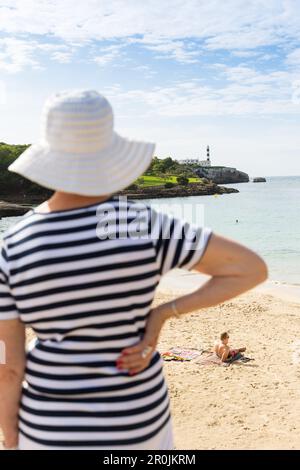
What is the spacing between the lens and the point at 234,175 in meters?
180

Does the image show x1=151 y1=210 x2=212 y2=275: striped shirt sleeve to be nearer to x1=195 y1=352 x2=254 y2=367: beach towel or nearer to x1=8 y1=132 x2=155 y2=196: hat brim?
x1=8 y1=132 x2=155 y2=196: hat brim

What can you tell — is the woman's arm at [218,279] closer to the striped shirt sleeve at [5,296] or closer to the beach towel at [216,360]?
the striped shirt sleeve at [5,296]

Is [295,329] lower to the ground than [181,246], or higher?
lower

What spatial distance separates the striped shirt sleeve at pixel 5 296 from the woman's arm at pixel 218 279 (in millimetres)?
362

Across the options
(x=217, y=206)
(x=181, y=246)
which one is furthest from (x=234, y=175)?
(x=181, y=246)

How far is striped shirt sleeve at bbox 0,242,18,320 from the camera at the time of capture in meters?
1.54

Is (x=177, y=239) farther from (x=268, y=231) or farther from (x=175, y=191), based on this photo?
(x=175, y=191)

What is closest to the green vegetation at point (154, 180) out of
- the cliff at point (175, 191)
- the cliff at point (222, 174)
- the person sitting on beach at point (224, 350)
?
the cliff at point (175, 191)

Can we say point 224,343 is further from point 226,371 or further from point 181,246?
point 181,246

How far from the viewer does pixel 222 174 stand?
170 meters

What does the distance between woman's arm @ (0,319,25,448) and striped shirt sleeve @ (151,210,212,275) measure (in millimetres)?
504

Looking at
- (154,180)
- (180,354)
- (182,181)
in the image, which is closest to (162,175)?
(182,181)

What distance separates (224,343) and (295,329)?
4.07 metres

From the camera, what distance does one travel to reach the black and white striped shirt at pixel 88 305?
1.48 metres
